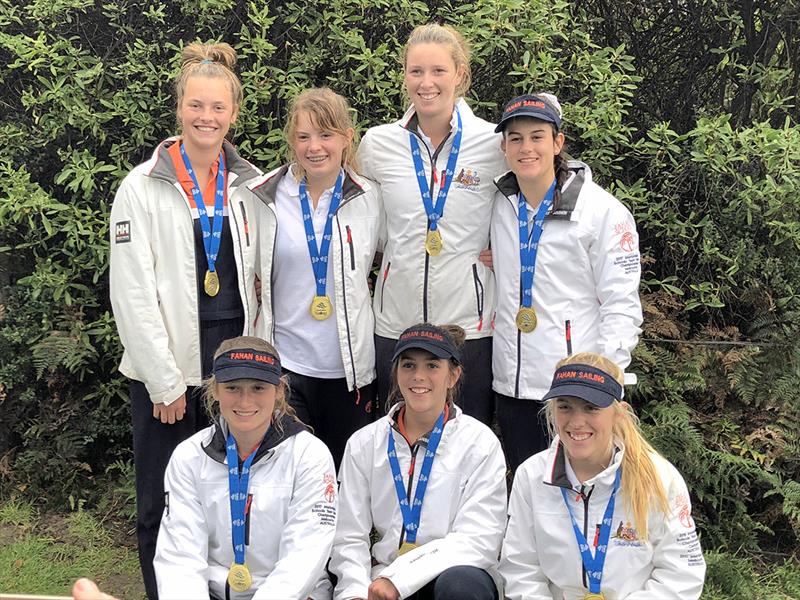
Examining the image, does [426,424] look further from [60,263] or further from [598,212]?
[60,263]

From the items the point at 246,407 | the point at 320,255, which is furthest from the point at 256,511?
the point at 320,255

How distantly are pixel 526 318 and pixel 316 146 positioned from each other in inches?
49.3

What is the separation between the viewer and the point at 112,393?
229 inches

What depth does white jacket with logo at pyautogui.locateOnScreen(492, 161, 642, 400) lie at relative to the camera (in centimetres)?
409

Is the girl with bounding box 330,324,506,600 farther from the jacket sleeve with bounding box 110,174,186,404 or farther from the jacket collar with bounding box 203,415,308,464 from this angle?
the jacket sleeve with bounding box 110,174,186,404

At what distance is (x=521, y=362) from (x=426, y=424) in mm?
538

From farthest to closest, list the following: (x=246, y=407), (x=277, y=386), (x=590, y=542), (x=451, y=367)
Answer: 1. (x=451, y=367)
2. (x=277, y=386)
3. (x=246, y=407)
4. (x=590, y=542)

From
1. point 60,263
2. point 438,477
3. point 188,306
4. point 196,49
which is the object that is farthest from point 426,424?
point 60,263

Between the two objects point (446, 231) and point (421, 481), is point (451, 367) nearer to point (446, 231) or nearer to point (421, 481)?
point (421, 481)

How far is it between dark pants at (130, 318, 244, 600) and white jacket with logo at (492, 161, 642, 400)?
1314 mm

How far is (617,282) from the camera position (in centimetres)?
408

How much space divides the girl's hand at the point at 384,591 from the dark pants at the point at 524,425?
0.94m

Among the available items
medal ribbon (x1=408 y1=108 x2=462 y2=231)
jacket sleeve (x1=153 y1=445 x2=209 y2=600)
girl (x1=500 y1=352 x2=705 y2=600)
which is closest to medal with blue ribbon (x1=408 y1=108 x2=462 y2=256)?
medal ribbon (x1=408 y1=108 x2=462 y2=231)

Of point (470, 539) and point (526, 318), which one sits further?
point (526, 318)
